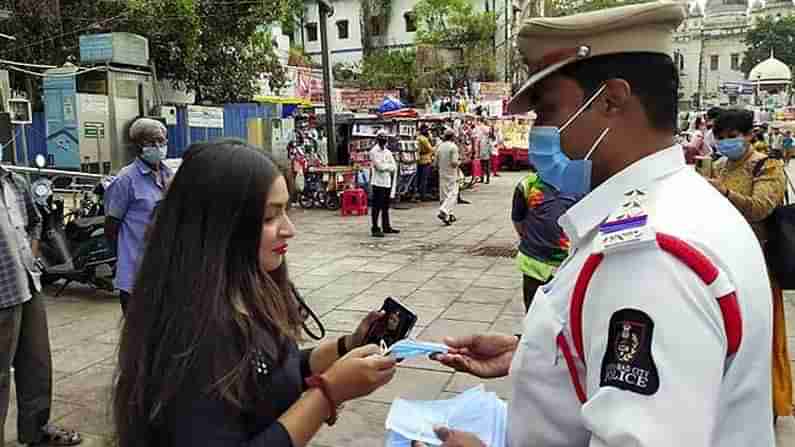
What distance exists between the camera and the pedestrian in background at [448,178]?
11.4 meters

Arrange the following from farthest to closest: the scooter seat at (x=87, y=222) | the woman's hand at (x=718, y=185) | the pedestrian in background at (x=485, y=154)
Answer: the pedestrian in background at (x=485, y=154)
the scooter seat at (x=87, y=222)
the woman's hand at (x=718, y=185)

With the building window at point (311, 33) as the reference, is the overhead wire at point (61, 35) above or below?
below

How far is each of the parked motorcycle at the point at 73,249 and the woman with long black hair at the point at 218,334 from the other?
5234mm

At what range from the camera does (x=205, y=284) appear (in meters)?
1.39

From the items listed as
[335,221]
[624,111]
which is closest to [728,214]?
[624,111]

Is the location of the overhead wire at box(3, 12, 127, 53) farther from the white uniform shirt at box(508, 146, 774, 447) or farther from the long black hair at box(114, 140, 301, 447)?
the white uniform shirt at box(508, 146, 774, 447)

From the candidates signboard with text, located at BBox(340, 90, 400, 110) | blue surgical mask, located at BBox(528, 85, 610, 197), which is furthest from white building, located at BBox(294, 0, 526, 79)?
blue surgical mask, located at BBox(528, 85, 610, 197)

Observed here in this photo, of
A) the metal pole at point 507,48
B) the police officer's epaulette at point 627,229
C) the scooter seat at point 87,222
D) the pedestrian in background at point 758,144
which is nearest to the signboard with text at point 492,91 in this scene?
the metal pole at point 507,48

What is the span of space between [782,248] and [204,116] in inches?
512

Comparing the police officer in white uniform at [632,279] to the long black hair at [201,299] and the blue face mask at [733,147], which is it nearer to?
the long black hair at [201,299]

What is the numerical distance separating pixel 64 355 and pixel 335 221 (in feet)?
23.1

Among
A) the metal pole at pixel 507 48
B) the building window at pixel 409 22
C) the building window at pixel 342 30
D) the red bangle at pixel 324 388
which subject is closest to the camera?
the red bangle at pixel 324 388

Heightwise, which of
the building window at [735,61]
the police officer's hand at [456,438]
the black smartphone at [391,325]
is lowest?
the police officer's hand at [456,438]

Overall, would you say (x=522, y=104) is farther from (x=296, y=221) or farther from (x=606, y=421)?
(x=296, y=221)
